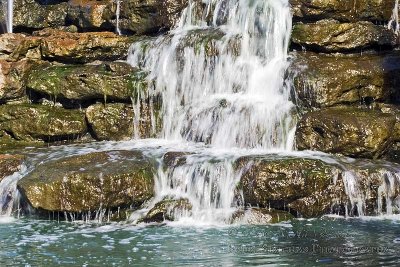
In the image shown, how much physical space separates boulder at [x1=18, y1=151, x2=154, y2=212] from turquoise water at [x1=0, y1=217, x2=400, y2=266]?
1.48ft

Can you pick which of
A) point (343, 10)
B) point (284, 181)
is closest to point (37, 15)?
point (343, 10)

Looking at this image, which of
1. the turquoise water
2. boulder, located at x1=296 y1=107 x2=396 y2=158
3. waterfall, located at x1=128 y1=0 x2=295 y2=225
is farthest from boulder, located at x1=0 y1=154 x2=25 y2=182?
boulder, located at x1=296 y1=107 x2=396 y2=158

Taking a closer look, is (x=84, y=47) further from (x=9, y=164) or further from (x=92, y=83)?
(x=9, y=164)

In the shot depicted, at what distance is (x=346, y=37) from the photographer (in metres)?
17.8

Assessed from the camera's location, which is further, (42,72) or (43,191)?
(42,72)

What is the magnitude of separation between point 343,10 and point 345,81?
283 centimetres

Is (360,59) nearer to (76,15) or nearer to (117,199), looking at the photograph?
(117,199)

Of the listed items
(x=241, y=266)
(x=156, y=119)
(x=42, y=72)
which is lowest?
(x=241, y=266)

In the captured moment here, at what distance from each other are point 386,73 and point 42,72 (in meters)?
9.20

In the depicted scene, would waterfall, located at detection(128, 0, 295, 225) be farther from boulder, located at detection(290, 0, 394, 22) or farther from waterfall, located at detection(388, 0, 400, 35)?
waterfall, located at detection(388, 0, 400, 35)

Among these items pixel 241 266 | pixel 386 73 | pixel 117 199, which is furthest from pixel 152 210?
pixel 386 73

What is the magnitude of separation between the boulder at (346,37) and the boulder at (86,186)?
6346 mm

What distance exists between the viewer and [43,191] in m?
13.4

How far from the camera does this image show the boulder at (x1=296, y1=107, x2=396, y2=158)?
49.5ft
